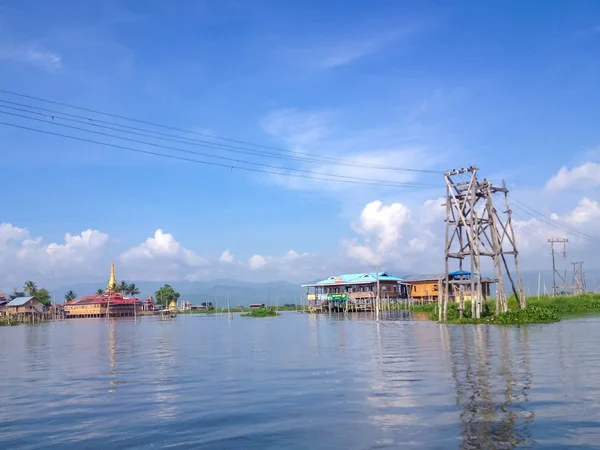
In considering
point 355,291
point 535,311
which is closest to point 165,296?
point 355,291

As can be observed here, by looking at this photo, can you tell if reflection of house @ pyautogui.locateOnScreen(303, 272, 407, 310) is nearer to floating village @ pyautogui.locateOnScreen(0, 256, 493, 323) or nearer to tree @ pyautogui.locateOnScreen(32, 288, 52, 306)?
floating village @ pyautogui.locateOnScreen(0, 256, 493, 323)

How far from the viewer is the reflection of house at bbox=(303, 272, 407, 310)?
87688mm

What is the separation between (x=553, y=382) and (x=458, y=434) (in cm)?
669

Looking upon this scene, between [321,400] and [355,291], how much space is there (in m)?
76.1

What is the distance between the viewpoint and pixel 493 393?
47.8 ft

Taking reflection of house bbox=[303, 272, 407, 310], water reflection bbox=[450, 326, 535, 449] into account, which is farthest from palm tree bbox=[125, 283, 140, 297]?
water reflection bbox=[450, 326, 535, 449]

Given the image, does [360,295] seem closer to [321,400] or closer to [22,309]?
[22,309]

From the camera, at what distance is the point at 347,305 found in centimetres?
8769

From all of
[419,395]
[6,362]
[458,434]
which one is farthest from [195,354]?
[458,434]

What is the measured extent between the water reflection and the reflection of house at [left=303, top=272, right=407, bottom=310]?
60276mm

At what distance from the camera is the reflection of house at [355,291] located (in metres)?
87.7

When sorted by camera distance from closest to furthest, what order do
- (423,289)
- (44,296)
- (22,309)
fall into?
(423,289) < (22,309) < (44,296)

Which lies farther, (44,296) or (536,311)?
(44,296)

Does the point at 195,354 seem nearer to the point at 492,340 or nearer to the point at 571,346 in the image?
the point at 492,340
